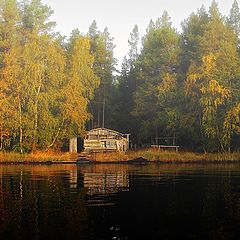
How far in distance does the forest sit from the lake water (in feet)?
103

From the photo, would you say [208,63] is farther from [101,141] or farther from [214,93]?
[101,141]

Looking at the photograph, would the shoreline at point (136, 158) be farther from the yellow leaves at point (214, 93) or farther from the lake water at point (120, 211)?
the lake water at point (120, 211)

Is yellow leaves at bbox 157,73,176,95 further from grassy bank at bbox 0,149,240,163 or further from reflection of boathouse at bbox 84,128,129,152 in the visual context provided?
grassy bank at bbox 0,149,240,163

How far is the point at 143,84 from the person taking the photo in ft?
237

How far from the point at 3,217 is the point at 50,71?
45.2m

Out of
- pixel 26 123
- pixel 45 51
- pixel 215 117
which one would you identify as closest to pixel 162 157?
pixel 215 117

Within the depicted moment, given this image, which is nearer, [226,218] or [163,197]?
[226,218]

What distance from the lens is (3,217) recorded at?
16109 millimetres

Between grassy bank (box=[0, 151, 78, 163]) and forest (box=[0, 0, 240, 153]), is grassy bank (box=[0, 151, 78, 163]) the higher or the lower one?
the lower one

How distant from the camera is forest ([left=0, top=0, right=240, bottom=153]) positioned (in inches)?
2237

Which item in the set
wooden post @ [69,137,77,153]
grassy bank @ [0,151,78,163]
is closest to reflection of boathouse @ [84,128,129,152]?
wooden post @ [69,137,77,153]

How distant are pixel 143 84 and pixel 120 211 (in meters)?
56.1

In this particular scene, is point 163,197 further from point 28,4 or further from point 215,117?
point 28,4

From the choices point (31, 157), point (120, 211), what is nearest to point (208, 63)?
point (31, 157)
